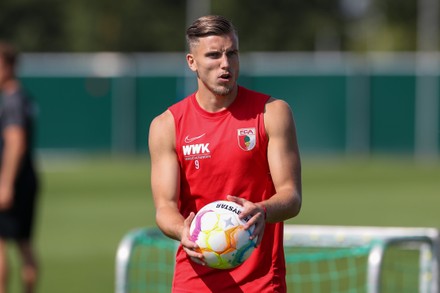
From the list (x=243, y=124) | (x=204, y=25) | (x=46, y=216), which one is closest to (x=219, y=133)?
(x=243, y=124)

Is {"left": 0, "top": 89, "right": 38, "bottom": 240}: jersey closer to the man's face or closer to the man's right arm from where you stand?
the man's right arm

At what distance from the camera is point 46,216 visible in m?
20.6

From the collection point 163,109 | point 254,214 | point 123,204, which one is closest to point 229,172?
point 254,214

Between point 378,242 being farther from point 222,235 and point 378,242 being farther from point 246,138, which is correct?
point 222,235

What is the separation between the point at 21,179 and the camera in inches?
415

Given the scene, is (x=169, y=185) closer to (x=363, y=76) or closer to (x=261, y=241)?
(x=261, y=241)

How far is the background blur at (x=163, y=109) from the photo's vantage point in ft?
64.7

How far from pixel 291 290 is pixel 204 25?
6.30 m

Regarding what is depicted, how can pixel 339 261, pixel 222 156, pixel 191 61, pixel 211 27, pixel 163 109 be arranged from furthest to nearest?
pixel 163 109 < pixel 339 261 < pixel 191 61 < pixel 222 156 < pixel 211 27

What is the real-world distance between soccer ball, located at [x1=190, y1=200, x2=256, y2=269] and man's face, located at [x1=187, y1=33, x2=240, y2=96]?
0.62 meters

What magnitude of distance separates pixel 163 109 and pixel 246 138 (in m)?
31.0

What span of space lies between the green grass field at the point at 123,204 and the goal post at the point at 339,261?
3.52 ft

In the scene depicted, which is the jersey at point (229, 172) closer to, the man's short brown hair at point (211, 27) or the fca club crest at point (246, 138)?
the fca club crest at point (246, 138)

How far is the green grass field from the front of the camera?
573 inches
